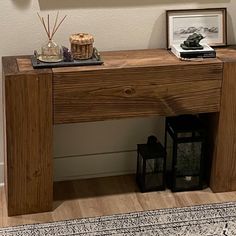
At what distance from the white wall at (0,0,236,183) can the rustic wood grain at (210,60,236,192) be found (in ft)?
1.16

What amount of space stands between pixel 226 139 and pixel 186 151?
0.20 meters

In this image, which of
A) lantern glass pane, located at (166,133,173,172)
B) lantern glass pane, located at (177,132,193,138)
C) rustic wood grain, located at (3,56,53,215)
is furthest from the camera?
lantern glass pane, located at (166,133,173,172)

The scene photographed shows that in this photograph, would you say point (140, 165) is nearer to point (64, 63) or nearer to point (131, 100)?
point (131, 100)

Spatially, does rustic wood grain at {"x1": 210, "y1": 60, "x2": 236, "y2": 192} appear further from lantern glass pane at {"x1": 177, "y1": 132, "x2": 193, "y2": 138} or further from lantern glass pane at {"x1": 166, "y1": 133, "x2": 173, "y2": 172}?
lantern glass pane at {"x1": 166, "y1": 133, "x2": 173, "y2": 172}

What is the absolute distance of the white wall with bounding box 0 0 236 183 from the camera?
2.63m

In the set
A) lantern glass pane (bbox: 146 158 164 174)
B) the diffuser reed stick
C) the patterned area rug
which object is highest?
the diffuser reed stick

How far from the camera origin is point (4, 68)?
2.48 metres

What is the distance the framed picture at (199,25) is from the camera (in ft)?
9.11

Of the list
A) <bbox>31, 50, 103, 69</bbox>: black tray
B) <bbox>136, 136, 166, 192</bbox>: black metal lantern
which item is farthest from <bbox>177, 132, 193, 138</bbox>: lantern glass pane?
<bbox>31, 50, 103, 69</bbox>: black tray

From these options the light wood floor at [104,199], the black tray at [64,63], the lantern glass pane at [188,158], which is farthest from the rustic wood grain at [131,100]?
the light wood floor at [104,199]

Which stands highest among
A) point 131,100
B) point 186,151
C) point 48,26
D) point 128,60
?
point 48,26

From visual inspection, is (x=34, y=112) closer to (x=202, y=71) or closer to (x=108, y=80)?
(x=108, y=80)

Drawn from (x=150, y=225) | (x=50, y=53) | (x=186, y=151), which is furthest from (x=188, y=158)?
(x=50, y=53)

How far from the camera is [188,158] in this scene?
9.25 feet
